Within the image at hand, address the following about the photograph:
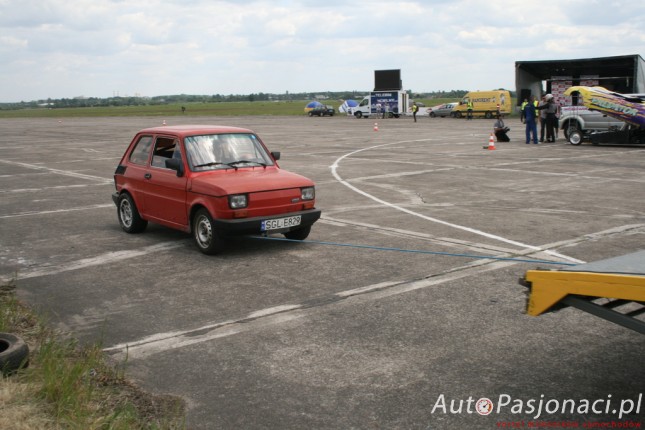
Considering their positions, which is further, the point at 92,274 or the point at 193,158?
the point at 193,158

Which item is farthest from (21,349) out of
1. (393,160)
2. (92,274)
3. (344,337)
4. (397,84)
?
(397,84)

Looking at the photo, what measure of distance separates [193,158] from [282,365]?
4656 millimetres

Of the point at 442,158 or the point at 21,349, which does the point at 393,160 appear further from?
the point at 21,349

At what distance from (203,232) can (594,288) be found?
18.4 feet

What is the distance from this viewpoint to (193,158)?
29.3 feet

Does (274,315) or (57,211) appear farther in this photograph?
(57,211)

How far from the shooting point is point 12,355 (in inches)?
179

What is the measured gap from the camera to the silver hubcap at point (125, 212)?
995 centimetres

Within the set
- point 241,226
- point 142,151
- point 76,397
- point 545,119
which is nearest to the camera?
point 76,397

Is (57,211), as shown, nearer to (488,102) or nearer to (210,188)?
(210,188)

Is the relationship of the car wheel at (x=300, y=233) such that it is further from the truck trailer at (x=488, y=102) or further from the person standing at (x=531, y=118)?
the truck trailer at (x=488, y=102)

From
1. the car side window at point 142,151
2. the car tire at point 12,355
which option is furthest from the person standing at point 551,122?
the car tire at point 12,355

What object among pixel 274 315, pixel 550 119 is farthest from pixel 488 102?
pixel 274 315

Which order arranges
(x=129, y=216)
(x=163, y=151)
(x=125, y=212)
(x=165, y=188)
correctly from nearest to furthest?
(x=165, y=188), (x=163, y=151), (x=129, y=216), (x=125, y=212)
